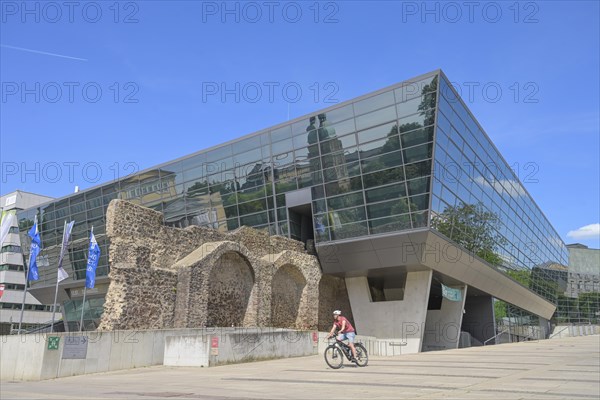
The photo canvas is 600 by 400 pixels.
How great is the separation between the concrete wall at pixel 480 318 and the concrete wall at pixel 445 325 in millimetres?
8603

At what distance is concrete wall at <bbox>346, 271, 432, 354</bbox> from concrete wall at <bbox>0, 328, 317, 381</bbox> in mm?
13041

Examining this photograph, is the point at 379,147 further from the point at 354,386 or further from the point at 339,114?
the point at 354,386

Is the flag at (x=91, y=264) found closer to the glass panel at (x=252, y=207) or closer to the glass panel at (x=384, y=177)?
the glass panel at (x=252, y=207)

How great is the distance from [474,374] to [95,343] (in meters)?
10.9

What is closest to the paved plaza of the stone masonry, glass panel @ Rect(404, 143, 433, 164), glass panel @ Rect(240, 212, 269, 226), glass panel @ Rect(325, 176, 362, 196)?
the stone masonry

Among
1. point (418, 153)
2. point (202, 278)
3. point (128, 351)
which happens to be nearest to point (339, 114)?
point (418, 153)

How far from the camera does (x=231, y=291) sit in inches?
1017

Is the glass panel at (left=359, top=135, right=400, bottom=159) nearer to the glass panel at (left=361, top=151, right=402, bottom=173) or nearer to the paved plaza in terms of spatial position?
the glass panel at (left=361, top=151, right=402, bottom=173)

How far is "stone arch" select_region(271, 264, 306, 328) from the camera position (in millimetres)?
29438

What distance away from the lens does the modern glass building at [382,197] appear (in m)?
29.0

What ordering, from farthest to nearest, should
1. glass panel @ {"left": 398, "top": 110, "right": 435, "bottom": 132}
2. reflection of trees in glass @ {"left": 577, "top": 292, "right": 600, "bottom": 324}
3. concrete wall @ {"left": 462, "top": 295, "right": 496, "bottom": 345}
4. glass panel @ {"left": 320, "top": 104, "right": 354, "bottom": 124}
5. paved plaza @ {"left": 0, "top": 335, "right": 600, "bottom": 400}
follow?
reflection of trees in glass @ {"left": 577, "top": 292, "right": 600, "bottom": 324}, concrete wall @ {"left": 462, "top": 295, "right": 496, "bottom": 345}, glass panel @ {"left": 320, "top": 104, "right": 354, "bottom": 124}, glass panel @ {"left": 398, "top": 110, "right": 435, "bottom": 132}, paved plaza @ {"left": 0, "top": 335, "right": 600, "bottom": 400}

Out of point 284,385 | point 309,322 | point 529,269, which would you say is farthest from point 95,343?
point 529,269

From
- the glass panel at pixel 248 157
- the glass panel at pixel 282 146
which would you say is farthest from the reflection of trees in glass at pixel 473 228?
the glass panel at pixel 248 157

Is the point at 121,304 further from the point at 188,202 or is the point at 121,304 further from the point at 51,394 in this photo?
the point at 188,202
